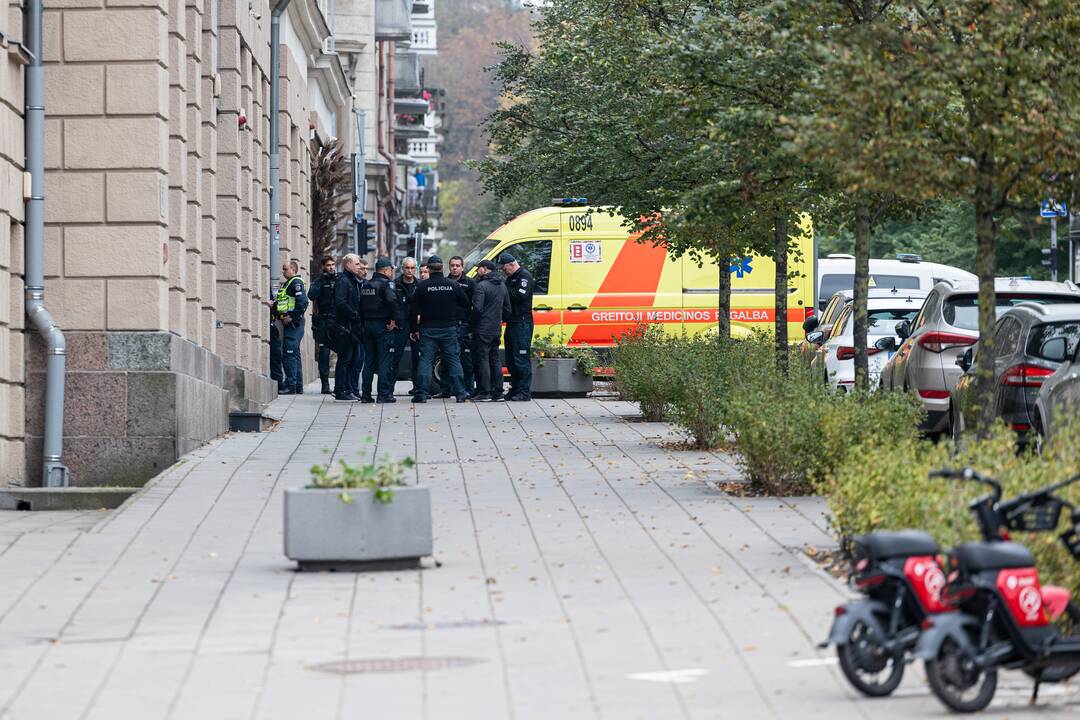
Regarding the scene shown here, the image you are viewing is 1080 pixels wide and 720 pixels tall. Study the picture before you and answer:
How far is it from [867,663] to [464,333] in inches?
772

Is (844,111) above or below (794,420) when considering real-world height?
above

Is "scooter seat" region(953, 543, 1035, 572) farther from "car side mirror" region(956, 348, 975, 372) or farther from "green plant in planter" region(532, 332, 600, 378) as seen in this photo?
"green plant in planter" region(532, 332, 600, 378)

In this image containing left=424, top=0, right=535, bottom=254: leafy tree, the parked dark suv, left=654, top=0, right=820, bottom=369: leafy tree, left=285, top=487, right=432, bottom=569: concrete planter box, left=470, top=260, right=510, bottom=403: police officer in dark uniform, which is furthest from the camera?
left=424, top=0, right=535, bottom=254: leafy tree

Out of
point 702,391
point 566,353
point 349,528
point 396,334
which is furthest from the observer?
point 566,353

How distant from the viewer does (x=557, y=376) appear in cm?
2781

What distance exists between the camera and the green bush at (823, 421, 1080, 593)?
7.87 m

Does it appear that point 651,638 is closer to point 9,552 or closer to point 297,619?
point 297,619

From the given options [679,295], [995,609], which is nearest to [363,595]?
[995,609]

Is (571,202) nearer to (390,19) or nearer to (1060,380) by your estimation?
(1060,380)

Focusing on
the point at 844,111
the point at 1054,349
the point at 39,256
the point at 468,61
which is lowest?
the point at 1054,349

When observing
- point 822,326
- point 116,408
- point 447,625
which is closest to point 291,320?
point 822,326

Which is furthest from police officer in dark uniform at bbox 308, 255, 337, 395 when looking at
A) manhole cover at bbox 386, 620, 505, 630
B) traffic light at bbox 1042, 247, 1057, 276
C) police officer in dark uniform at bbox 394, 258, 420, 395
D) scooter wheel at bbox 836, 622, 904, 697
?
traffic light at bbox 1042, 247, 1057, 276

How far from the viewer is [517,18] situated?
128 metres

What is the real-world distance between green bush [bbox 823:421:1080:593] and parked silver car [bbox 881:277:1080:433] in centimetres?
791
